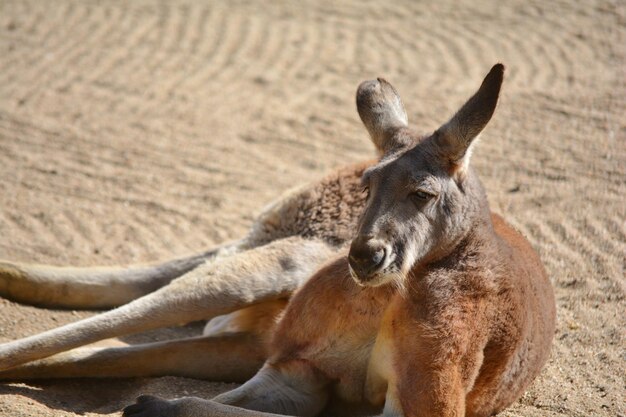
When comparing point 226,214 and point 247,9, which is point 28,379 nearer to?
point 226,214

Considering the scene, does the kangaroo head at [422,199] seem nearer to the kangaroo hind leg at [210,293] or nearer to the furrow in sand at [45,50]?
the kangaroo hind leg at [210,293]

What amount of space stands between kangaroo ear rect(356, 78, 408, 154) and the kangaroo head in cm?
17

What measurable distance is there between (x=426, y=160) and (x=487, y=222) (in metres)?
0.54

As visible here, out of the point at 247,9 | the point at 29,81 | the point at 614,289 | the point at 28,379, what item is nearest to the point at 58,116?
the point at 29,81

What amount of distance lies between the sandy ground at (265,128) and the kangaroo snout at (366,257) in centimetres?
156

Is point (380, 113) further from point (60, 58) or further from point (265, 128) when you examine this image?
point (60, 58)

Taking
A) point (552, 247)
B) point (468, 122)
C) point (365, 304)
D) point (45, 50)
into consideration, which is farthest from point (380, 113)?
point (45, 50)

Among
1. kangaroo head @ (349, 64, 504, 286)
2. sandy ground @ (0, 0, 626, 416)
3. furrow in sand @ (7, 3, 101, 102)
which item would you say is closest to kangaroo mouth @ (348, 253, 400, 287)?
kangaroo head @ (349, 64, 504, 286)

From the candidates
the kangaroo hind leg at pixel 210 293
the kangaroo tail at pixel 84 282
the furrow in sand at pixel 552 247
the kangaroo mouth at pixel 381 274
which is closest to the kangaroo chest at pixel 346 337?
the kangaroo mouth at pixel 381 274

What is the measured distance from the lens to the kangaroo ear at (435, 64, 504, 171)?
4.34 m

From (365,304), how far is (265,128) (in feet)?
18.4

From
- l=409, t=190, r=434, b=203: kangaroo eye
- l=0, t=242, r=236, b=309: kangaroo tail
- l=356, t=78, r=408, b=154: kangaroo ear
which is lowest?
l=0, t=242, r=236, b=309: kangaroo tail

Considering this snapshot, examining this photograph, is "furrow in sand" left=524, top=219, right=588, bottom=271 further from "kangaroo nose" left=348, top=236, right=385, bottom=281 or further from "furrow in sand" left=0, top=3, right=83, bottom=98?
"furrow in sand" left=0, top=3, right=83, bottom=98

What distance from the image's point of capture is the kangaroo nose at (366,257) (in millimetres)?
4203
